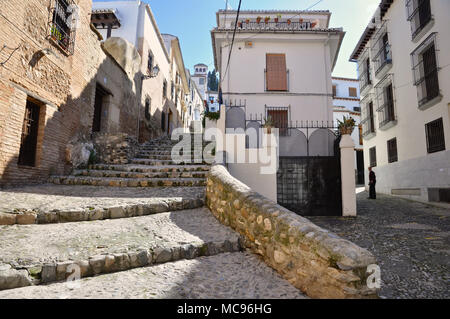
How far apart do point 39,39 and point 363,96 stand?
1570cm

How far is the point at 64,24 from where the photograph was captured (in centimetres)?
636

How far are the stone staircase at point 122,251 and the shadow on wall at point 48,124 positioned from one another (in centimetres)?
93

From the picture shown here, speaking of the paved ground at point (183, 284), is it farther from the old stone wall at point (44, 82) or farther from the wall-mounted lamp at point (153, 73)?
the wall-mounted lamp at point (153, 73)

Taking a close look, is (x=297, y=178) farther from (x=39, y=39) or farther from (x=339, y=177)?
(x=39, y=39)

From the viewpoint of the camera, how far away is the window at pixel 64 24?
5.89 meters

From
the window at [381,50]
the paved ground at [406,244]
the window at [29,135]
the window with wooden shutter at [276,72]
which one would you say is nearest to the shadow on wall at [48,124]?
the window at [29,135]

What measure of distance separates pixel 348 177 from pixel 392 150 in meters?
7.06

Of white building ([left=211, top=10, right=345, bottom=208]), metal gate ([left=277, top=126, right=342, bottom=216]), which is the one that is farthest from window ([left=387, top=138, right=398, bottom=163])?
metal gate ([left=277, top=126, right=342, bottom=216])

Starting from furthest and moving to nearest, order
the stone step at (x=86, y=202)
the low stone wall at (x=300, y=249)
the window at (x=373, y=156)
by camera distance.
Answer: the window at (x=373, y=156) → the stone step at (x=86, y=202) → the low stone wall at (x=300, y=249)

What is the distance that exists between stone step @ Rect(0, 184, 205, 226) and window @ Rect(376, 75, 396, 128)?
1118cm

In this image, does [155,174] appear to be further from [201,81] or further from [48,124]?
[201,81]

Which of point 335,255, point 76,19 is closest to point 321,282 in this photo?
point 335,255

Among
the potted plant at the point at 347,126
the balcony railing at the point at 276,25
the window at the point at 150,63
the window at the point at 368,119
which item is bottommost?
the potted plant at the point at 347,126

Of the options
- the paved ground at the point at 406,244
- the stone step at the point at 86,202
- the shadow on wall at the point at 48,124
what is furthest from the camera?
the shadow on wall at the point at 48,124
